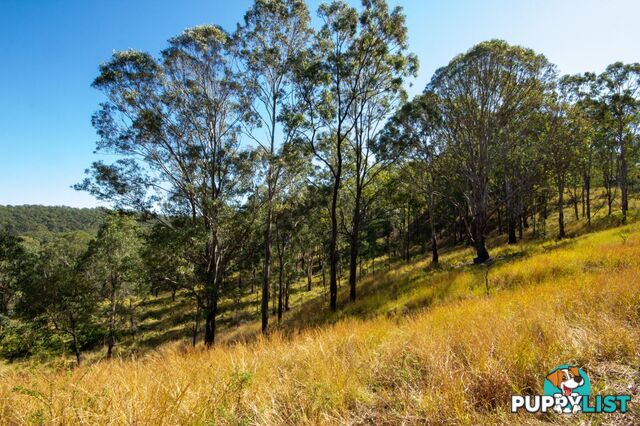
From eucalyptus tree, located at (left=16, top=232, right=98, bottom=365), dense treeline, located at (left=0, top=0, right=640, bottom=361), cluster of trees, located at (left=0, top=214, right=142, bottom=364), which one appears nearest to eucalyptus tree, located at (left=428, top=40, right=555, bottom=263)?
dense treeline, located at (left=0, top=0, right=640, bottom=361)

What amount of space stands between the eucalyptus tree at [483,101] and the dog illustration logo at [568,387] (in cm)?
1376

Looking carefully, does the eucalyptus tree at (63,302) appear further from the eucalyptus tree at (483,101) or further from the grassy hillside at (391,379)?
the eucalyptus tree at (483,101)

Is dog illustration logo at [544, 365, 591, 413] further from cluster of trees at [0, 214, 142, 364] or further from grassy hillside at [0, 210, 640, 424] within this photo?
Answer: cluster of trees at [0, 214, 142, 364]

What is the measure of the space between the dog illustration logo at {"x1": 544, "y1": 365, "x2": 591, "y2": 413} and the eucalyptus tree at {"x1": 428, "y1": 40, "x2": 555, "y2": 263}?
13.8 meters

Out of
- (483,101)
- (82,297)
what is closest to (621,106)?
(483,101)

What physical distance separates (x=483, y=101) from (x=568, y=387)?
15.5 metres

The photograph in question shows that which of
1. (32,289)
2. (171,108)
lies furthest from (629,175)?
(32,289)

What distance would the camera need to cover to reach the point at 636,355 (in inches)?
118

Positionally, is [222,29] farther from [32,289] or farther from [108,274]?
[32,289]

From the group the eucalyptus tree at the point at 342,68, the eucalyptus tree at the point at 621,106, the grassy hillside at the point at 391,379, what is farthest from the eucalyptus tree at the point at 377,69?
the eucalyptus tree at the point at 621,106

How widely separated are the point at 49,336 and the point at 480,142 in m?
37.0

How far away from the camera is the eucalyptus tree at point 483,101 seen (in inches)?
545

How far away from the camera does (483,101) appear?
14547 mm

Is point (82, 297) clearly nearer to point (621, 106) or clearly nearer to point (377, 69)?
point (377, 69)
